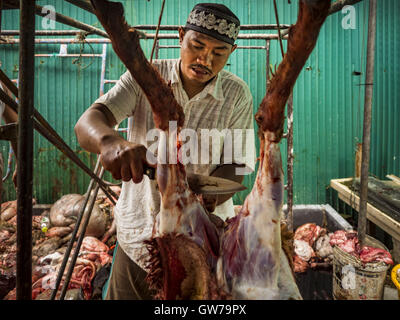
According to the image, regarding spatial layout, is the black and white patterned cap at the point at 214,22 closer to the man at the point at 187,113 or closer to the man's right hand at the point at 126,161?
the man at the point at 187,113

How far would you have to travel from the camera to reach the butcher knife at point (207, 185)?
109cm

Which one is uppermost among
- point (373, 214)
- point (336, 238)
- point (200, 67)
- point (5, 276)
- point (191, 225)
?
point (200, 67)

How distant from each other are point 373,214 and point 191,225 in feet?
12.2

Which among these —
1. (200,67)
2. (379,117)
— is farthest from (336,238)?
(200,67)

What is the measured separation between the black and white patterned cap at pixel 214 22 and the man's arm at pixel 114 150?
849 millimetres

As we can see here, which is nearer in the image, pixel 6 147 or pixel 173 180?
pixel 173 180

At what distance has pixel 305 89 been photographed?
523 cm

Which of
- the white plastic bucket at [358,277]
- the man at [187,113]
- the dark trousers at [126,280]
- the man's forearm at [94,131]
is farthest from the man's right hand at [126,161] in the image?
the white plastic bucket at [358,277]

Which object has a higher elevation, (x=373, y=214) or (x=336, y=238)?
(x=373, y=214)

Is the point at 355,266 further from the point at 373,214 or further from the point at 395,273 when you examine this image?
the point at 373,214

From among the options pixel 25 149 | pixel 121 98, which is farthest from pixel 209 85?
pixel 25 149

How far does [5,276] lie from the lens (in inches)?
130
